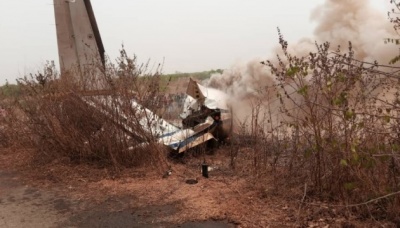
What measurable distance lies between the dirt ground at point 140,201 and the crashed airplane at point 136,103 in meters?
0.97

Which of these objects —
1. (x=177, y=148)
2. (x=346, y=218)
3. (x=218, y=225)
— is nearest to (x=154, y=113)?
(x=177, y=148)

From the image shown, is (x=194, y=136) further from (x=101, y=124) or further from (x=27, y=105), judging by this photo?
(x=27, y=105)

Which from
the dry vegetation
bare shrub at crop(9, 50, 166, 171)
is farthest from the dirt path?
bare shrub at crop(9, 50, 166, 171)

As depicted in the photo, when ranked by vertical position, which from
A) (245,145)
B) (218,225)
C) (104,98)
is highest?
(104,98)

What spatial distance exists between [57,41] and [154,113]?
7.48 metres

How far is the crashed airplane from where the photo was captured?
8.02 m

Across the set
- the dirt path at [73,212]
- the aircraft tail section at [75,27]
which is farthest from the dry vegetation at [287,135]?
the aircraft tail section at [75,27]

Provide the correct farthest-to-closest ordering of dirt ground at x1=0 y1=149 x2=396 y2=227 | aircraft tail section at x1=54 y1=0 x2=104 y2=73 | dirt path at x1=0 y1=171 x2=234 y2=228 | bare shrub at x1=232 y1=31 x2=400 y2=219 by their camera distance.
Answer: aircraft tail section at x1=54 y1=0 x2=104 y2=73 → dirt path at x1=0 y1=171 x2=234 y2=228 → dirt ground at x1=0 y1=149 x2=396 y2=227 → bare shrub at x1=232 y1=31 x2=400 y2=219

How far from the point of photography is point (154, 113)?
8102 mm

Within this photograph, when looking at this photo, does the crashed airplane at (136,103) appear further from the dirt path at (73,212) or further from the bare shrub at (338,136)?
the bare shrub at (338,136)

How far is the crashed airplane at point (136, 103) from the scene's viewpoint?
26.3 feet

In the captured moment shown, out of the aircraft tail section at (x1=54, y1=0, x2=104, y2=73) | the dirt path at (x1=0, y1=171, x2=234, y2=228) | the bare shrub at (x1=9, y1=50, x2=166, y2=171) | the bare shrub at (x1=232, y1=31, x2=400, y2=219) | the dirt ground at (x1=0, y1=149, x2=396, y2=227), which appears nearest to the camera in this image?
the bare shrub at (x1=232, y1=31, x2=400, y2=219)

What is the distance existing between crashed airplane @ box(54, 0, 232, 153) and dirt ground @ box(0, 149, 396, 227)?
97 centimetres

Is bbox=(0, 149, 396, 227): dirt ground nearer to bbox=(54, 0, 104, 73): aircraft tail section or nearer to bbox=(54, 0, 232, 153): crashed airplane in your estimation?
bbox=(54, 0, 232, 153): crashed airplane
